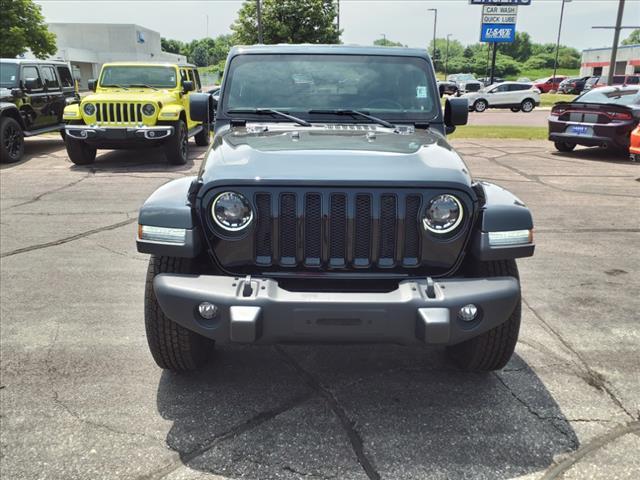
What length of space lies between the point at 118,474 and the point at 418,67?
3.23 meters

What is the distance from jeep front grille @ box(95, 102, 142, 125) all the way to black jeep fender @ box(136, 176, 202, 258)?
8501mm

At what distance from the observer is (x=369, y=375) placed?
3.35m

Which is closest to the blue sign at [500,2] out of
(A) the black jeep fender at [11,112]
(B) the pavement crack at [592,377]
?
(A) the black jeep fender at [11,112]

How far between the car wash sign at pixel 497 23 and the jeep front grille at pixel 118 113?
23.1 meters

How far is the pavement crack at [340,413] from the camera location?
2.56 metres

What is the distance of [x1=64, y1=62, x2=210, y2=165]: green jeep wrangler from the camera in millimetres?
10617

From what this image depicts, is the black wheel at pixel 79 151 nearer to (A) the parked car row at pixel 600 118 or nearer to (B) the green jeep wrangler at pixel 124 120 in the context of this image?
(B) the green jeep wrangler at pixel 124 120

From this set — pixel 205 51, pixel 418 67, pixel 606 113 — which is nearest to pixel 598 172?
pixel 606 113

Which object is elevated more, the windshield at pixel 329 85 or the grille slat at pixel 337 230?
the windshield at pixel 329 85

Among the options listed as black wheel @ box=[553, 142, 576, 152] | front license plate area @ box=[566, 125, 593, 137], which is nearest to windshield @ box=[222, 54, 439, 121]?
front license plate area @ box=[566, 125, 593, 137]

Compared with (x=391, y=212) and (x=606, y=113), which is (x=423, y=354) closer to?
(x=391, y=212)

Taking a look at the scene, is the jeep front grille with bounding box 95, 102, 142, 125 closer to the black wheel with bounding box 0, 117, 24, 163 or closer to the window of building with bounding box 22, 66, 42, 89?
the black wheel with bounding box 0, 117, 24, 163

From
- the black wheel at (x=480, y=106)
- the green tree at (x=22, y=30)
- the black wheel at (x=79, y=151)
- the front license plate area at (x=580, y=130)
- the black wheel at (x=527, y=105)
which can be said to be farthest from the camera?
the black wheel at (x=527, y=105)

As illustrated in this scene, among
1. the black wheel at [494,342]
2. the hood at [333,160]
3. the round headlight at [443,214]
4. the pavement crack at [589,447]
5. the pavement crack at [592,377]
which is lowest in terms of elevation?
the pavement crack at [592,377]
